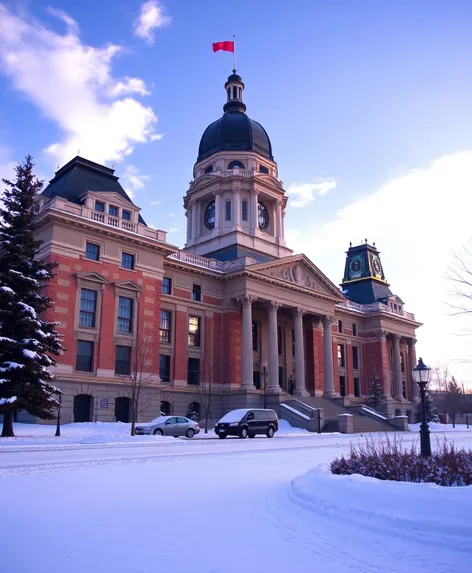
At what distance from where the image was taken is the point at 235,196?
2308 inches

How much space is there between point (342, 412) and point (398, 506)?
42923mm

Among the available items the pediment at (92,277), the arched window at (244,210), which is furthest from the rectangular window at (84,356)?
the arched window at (244,210)

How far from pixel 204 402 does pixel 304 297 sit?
52.7ft

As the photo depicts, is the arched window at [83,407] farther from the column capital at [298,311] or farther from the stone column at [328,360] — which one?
the stone column at [328,360]

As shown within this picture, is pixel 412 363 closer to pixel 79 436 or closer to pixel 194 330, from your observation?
pixel 194 330

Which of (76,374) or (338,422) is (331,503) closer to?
(76,374)

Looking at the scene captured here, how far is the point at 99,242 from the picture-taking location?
38250 mm

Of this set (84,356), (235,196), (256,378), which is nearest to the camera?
(84,356)

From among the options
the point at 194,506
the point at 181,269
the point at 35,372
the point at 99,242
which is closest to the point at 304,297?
the point at 181,269

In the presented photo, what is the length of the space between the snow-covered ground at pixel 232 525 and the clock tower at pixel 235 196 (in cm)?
4514

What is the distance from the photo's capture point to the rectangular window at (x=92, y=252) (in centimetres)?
3772

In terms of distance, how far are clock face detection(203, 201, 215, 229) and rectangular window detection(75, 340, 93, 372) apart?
27.5 metres

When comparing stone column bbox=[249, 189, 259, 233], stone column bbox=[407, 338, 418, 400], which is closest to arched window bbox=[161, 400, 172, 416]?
stone column bbox=[249, 189, 259, 233]

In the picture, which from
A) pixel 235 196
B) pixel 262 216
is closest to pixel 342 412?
pixel 262 216
